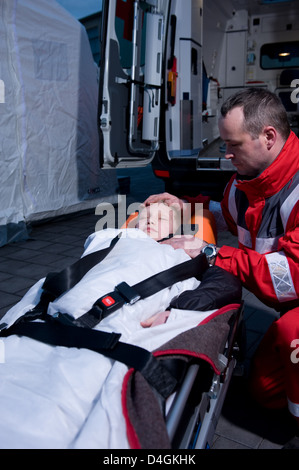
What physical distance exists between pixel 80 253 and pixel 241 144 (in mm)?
2930

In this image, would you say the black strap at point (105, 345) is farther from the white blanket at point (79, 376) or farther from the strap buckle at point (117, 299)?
the strap buckle at point (117, 299)

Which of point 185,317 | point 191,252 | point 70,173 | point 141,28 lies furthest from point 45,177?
point 185,317

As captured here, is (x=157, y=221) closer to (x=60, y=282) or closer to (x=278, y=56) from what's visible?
A: (x=60, y=282)

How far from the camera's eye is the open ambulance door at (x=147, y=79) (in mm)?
4523

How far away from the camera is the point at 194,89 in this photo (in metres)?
5.50

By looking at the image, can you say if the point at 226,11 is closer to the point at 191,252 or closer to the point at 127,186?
the point at 127,186

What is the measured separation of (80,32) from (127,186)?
8.97 ft

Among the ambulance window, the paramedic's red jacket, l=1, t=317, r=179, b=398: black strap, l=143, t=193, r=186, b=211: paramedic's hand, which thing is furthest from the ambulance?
l=1, t=317, r=179, b=398: black strap

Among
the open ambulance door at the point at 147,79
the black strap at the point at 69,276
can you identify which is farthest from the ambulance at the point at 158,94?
the black strap at the point at 69,276

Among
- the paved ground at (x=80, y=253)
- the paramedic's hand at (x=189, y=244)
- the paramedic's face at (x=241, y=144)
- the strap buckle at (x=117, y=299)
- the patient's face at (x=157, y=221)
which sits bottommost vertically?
the paved ground at (x=80, y=253)

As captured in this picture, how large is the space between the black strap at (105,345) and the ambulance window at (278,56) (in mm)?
7622

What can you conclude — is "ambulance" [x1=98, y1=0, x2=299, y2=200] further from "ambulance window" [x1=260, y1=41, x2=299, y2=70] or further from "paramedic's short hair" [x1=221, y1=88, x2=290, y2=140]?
"paramedic's short hair" [x1=221, y1=88, x2=290, y2=140]

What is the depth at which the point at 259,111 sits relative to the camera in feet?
6.18

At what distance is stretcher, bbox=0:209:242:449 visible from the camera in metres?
1.07
